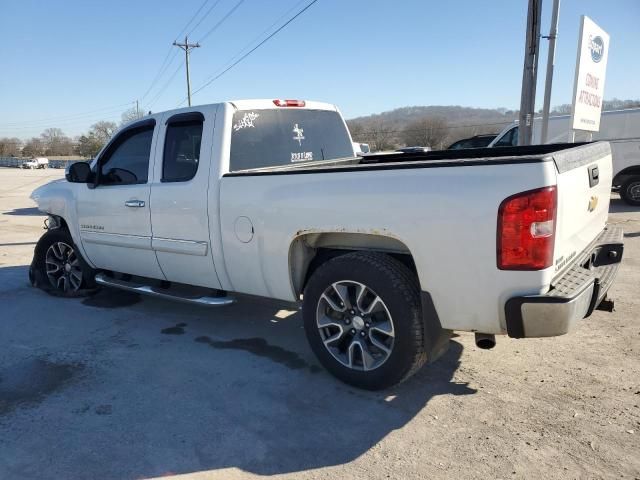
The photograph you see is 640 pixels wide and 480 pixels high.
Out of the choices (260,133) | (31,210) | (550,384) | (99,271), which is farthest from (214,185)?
(31,210)

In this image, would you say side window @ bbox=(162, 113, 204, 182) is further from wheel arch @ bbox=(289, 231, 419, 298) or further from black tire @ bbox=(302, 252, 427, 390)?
black tire @ bbox=(302, 252, 427, 390)

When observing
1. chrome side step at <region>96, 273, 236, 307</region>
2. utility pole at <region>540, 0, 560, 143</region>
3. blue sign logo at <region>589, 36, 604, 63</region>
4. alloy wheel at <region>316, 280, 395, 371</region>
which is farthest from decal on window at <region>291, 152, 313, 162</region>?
blue sign logo at <region>589, 36, 604, 63</region>

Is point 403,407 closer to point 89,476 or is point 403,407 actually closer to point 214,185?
point 89,476

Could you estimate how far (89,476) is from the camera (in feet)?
8.49

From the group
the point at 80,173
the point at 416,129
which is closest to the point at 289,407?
the point at 80,173

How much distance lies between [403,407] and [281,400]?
812mm

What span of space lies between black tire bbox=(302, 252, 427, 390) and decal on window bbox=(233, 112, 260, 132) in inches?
59.8

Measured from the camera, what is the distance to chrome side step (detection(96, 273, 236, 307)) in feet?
13.5

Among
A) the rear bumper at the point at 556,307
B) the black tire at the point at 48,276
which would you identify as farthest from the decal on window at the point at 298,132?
the black tire at the point at 48,276

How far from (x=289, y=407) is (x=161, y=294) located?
6.33 ft

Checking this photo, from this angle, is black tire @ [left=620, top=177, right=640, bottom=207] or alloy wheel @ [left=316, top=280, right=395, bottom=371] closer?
alloy wheel @ [left=316, top=280, right=395, bottom=371]

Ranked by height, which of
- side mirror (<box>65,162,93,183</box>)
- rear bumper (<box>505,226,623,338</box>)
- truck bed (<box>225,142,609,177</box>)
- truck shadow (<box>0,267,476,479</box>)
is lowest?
truck shadow (<box>0,267,476,479</box>)

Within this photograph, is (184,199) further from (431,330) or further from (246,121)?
(431,330)

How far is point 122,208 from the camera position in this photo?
15.7ft
